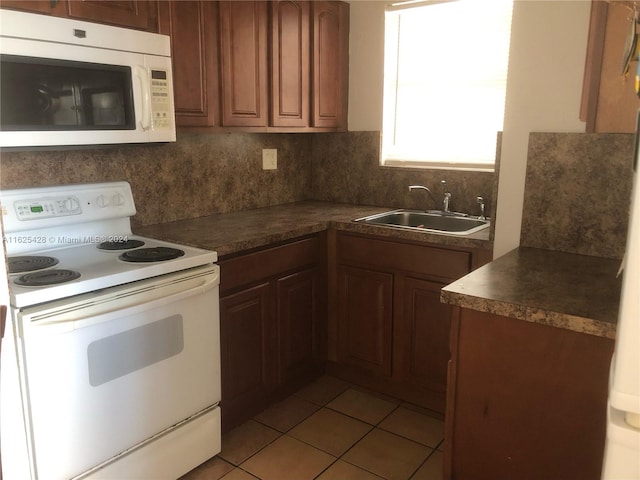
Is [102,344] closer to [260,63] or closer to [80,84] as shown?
[80,84]

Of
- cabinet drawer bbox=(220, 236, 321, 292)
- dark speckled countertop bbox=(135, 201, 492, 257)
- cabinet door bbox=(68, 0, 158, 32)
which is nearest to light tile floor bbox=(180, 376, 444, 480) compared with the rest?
cabinet drawer bbox=(220, 236, 321, 292)

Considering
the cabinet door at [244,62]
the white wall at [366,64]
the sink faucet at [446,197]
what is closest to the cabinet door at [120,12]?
the cabinet door at [244,62]

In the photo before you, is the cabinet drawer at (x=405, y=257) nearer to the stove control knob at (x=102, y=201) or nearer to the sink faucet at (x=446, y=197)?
the sink faucet at (x=446, y=197)

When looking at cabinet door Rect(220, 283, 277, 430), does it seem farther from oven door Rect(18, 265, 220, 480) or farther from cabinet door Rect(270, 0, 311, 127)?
cabinet door Rect(270, 0, 311, 127)

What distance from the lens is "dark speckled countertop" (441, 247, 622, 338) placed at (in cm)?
139

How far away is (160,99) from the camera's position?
203cm

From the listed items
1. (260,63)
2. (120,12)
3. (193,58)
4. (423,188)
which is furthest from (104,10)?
(423,188)

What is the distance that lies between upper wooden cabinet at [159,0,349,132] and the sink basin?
61 centimetres

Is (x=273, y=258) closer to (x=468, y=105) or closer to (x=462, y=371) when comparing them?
(x=462, y=371)

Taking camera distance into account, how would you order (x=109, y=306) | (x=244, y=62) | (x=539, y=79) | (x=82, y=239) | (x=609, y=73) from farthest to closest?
(x=244, y=62) → (x=82, y=239) → (x=539, y=79) → (x=109, y=306) → (x=609, y=73)

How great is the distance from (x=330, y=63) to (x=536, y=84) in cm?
124

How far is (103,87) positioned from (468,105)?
1742mm

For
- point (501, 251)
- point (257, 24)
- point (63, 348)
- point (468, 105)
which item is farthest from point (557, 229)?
point (63, 348)

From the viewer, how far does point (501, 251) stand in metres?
2.18
